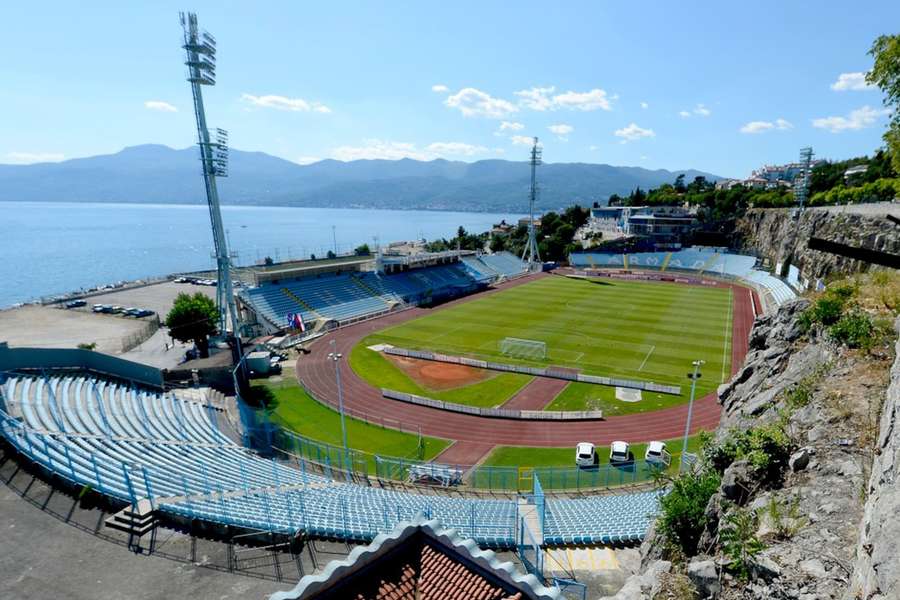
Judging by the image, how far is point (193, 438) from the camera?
25.2 metres

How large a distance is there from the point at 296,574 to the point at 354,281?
6050cm

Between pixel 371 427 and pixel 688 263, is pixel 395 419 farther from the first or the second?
pixel 688 263

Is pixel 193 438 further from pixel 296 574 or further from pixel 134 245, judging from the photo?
pixel 134 245

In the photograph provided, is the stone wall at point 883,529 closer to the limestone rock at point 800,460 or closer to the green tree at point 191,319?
the limestone rock at point 800,460

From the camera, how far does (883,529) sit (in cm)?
663

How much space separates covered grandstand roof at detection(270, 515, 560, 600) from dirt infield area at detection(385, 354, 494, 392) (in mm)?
30119

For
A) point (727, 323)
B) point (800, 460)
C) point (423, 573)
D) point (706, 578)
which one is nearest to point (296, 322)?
point (423, 573)

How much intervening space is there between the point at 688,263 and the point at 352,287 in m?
79.0

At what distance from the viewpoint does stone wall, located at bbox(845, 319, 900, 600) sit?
6.09 m

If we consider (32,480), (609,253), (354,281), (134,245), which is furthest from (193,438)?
(134,245)

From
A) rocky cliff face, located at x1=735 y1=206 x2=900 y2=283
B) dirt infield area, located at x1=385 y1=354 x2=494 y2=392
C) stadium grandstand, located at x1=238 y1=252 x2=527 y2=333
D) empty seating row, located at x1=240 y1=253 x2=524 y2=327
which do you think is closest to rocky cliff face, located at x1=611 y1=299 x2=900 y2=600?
dirt infield area, located at x1=385 y1=354 x2=494 y2=392

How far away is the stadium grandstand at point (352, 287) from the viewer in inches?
2286

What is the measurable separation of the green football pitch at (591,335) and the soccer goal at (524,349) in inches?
32.5

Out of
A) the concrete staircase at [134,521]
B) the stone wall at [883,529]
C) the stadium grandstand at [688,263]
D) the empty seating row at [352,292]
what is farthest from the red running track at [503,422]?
the stadium grandstand at [688,263]
